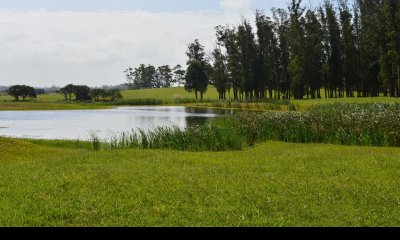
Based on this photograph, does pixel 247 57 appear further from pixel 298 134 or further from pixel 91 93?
pixel 298 134

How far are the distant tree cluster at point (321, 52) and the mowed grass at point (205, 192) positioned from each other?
189 ft

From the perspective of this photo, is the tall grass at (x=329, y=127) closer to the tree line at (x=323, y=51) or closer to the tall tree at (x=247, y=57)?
the tree line at (x=323, y=51)

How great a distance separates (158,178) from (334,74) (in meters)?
75.3

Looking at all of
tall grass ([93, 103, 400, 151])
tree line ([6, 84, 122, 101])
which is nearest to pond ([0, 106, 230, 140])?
tall grass ([93, 103, 400, 151])

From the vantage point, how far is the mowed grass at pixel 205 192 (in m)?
9.04

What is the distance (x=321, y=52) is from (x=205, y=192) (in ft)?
250

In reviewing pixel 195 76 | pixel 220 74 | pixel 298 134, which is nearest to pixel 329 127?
pixel 298 134

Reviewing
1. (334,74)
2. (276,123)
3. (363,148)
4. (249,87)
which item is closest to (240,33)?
(249,87)

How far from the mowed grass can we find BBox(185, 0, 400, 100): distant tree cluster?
57.7 m

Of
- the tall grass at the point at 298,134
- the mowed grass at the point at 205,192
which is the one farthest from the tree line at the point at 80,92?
the mowed grass at the point at 205,192

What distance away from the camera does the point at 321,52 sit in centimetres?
8269

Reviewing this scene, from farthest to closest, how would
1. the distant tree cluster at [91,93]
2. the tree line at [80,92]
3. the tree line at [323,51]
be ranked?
1. the distant tree cluster at [91,93]
2. the tree line at [80,92]
3. the tree line at [323,51]
